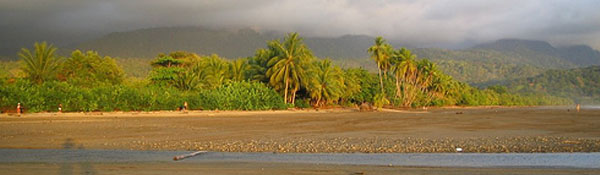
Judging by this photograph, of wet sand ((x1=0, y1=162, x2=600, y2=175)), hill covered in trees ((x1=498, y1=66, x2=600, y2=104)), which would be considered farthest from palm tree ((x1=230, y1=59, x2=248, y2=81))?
hill covered in trees ((x1=498, y1=66, x2=600, y2=104))

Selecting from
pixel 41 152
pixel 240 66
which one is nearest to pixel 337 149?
pixel 41 152

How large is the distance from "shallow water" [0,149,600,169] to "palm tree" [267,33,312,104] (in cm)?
4311

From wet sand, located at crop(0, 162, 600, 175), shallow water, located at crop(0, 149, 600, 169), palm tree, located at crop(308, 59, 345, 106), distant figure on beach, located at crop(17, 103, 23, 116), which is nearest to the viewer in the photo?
wet sand, located at crop(0, 162, 600, 175)

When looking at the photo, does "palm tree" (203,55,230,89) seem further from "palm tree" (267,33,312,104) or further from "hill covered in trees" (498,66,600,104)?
"hill covered in trees" (498,66,600,104)

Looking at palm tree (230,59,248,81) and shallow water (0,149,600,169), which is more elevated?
palm tree (230,59,248,81)

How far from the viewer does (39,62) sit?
50.3 meters

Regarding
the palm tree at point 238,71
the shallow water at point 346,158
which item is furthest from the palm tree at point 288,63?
the shallow water at point 346,158

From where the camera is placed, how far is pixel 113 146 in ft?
46.0

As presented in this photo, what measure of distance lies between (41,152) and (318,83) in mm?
47712

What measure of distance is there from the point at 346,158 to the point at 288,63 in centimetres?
4509

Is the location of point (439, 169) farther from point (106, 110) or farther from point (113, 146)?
point (106, 110)

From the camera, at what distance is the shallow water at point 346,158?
9867 mm

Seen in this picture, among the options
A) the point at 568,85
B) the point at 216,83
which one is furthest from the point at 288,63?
the point at 568,85

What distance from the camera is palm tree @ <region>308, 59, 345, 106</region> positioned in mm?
59125
